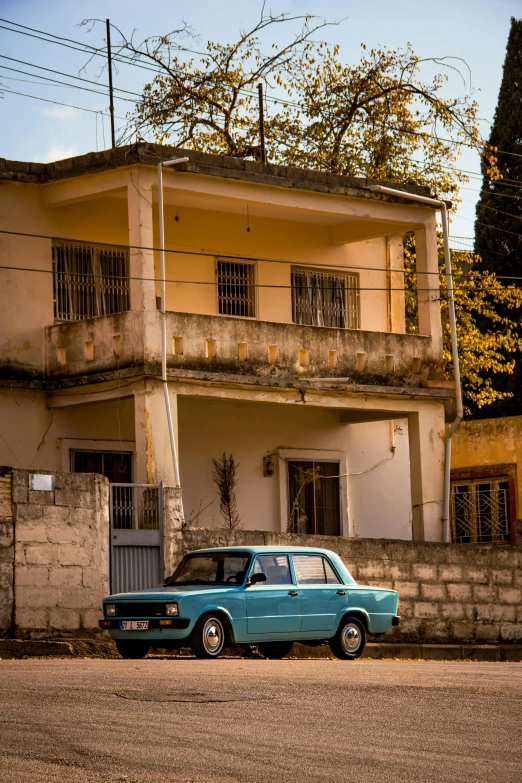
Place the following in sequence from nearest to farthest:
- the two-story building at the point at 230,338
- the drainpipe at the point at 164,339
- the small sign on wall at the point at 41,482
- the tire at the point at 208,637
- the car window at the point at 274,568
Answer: the tire at the point at 208,637 < the car window at the point at 274,568 < the small sign on wall at the point at 41,482 < the drainpipe at the point at 164,339 < the two-story building at the point at 230,338

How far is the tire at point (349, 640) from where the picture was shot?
57.5 feet

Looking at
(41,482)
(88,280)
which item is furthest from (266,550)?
(88,280)

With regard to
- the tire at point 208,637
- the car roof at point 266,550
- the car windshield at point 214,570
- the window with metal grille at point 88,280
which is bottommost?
the tire at point 208,637

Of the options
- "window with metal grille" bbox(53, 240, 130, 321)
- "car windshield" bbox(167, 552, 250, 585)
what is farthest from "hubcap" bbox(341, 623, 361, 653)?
"window with metal grille" bbox(53, 240, 130, 321)

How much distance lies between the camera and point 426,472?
2434cm

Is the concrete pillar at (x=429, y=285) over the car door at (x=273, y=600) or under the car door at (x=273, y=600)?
over

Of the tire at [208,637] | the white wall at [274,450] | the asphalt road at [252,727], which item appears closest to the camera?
the asphalt road at [252,727]

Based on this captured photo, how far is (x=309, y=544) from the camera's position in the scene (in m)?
20.8

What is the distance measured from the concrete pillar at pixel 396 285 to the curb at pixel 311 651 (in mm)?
7291

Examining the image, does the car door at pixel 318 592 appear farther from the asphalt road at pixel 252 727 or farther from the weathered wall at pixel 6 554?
the asphalt road at pixel 252 727

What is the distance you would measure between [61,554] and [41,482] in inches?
37.9

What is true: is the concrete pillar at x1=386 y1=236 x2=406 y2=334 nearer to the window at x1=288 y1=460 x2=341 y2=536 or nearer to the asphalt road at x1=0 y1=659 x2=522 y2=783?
the window at x1=288 y1=460 x2=341 y2=536

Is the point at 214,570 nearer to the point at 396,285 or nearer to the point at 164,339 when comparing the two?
the point at 164,339

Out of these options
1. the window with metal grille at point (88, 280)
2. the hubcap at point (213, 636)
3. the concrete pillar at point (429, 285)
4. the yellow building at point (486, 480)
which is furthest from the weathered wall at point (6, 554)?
the yellow building at point (486, 480)
